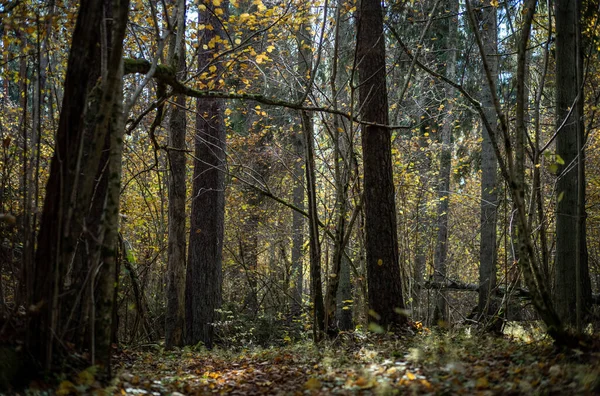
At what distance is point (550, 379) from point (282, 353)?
408 centimetres

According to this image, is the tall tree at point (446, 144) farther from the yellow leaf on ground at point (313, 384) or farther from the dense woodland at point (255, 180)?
the yellow leaf on ground at point (313, 384)

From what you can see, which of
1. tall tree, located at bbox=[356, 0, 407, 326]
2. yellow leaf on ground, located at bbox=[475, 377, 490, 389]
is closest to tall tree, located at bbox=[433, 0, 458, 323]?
tall tree, located at bbox=[356, 0, 407, 326]

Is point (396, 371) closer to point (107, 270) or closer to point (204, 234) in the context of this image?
point (107, 270)

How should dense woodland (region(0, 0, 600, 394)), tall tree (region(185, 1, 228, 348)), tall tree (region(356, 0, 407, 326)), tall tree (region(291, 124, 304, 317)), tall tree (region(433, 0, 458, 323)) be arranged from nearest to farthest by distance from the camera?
dense woodland (region(0, 0, 600, 394)), tall tree (region(356, 0, 407, 326)), tall tree (region(185, 1, 228, 348)), tall tree (region(433, 0, 458, 323)), tall tree (region(291, 124, 304, 317))

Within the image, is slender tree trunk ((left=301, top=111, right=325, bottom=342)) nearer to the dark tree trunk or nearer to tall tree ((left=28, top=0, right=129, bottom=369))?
tall tree ((left=28, top=0, right=129, bottom=369))

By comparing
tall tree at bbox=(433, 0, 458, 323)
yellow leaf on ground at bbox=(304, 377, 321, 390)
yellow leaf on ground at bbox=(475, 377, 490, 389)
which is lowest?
yellow leaf on ground at bbox=(304, 377, 321, 390)

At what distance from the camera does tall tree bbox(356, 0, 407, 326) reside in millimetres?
8008

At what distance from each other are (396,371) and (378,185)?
4015 millimetres

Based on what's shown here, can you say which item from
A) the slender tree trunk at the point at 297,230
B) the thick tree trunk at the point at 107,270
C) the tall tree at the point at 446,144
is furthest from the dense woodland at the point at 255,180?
the slender tree trunk at the point at 297,230

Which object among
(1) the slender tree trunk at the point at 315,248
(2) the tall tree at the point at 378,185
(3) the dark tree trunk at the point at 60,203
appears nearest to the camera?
(3) the dark tree trunk at the point at 60,203

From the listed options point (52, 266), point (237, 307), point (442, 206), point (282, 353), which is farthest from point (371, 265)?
point (442, 206)

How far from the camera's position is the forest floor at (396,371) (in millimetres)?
3646

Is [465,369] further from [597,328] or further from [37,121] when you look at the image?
[37,121]

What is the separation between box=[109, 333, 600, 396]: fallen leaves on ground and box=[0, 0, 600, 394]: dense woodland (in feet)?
0.21
